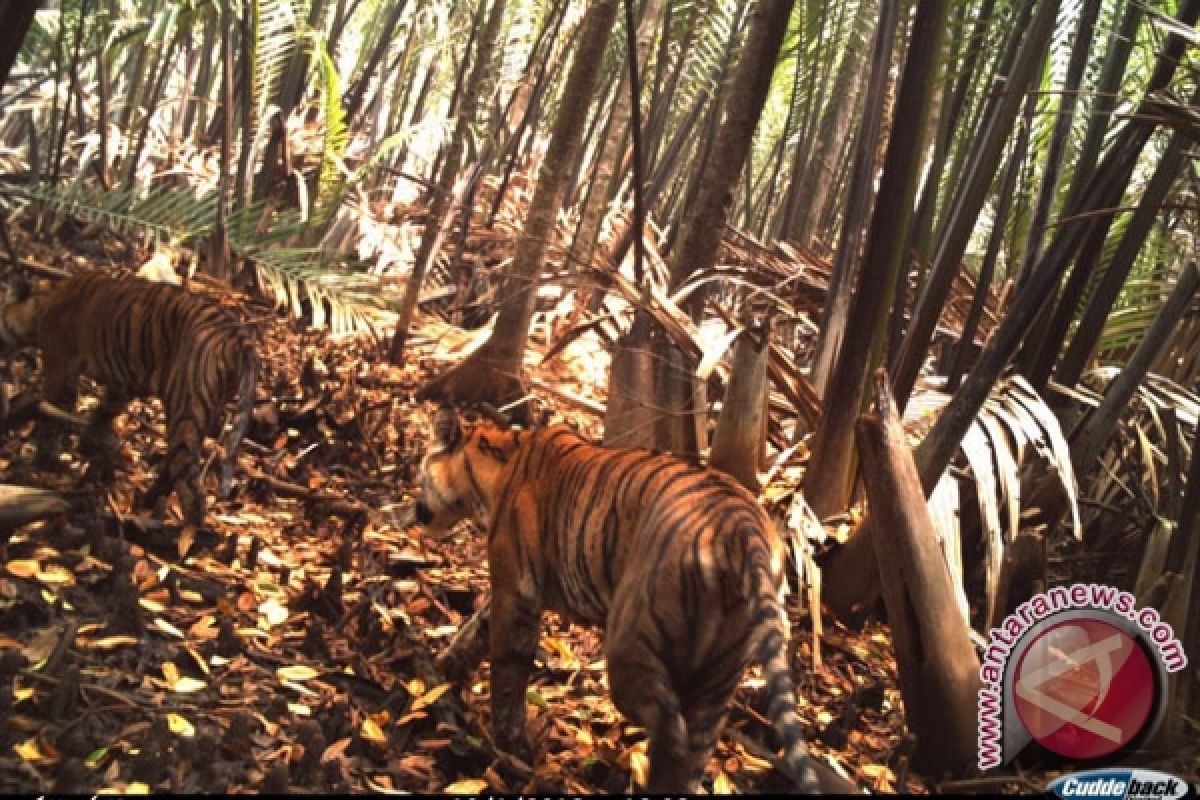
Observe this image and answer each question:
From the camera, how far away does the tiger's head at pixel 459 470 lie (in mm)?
3717

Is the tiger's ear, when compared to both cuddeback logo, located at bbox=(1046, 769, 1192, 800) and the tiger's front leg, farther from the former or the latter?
cuddeback logo, located at bbox=(1046, 769, 1192, 800)

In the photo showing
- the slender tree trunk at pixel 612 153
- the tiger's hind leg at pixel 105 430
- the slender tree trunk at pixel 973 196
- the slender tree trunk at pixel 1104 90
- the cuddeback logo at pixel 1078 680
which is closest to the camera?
the cuddeback logo at pixel 1078 680

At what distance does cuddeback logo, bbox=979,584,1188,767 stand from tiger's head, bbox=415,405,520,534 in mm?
1687

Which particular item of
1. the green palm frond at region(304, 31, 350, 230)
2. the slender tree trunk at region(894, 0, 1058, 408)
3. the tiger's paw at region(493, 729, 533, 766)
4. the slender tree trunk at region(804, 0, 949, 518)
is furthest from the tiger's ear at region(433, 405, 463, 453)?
the green palm frond at region(304, 31, 350, 230)

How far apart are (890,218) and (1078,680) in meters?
1.58

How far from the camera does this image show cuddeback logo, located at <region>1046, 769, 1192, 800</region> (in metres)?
2.81

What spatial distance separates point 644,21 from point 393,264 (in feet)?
9.06

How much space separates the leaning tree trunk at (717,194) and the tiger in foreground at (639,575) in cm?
112

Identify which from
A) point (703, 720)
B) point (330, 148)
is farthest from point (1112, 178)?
point (330, 148)

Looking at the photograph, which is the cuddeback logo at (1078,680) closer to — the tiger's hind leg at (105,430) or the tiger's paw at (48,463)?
the tiger's hind leg at (105,430)

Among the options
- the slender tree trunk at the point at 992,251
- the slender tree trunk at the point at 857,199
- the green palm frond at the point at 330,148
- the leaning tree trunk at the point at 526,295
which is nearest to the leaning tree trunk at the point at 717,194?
the slender tree trunk at the point at 857,199

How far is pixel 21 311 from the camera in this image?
4.95 m

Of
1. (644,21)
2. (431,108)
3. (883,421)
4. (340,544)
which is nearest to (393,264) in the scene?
(644,21)

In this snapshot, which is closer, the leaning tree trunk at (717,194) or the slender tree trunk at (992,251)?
the slender tree trunk at (992,251)
